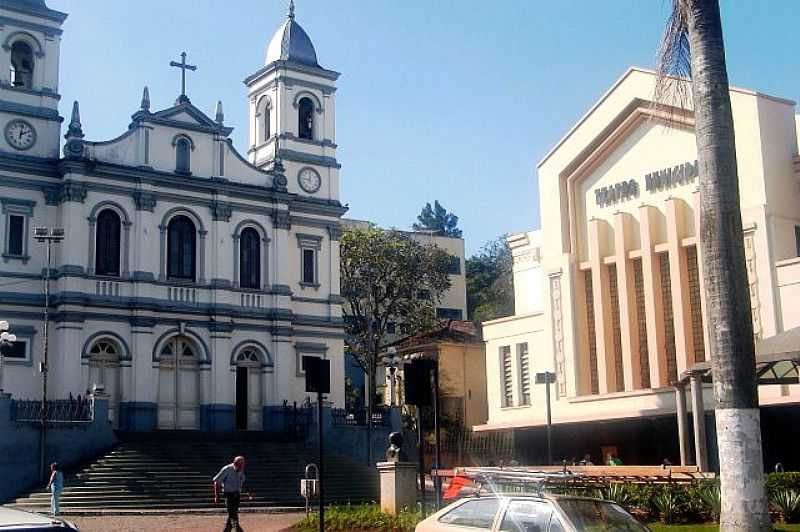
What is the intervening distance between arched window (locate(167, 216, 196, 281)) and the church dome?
29.6ft

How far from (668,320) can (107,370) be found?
1929 cm

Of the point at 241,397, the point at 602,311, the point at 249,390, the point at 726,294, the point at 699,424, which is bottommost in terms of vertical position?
the point at 699,424

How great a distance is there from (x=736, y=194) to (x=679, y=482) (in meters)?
9.32

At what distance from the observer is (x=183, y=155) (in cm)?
4181

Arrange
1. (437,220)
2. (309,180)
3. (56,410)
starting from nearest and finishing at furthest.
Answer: (56,410)
(309,180)
(437,220)

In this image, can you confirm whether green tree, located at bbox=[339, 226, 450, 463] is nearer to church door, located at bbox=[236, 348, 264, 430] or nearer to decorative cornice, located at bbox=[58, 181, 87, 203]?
church door, located at bbox=[236, 348, 264, 430]

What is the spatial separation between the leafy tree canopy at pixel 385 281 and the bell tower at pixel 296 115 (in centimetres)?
692

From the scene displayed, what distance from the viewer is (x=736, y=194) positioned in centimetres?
1441

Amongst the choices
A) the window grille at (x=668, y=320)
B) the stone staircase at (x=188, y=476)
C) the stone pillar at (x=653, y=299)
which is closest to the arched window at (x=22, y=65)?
the stone staircase at (x=188, y=476)

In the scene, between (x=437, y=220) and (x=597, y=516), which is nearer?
(x=597, y=516)

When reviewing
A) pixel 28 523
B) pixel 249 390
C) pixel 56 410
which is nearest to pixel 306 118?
pixel 249 390

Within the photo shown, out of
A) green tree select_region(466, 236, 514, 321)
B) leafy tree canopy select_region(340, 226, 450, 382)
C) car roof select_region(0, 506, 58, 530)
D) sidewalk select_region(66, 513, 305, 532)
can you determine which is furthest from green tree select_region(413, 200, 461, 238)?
car roof select_region(0, 506, 58, 530)

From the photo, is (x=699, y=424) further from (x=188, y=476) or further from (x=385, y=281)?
(x=385, y=281)

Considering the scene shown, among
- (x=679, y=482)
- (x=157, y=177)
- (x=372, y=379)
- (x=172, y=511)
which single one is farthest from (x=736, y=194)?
(x=372, y=379)
